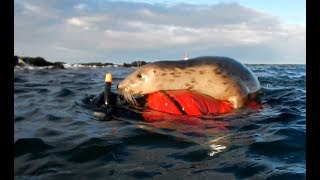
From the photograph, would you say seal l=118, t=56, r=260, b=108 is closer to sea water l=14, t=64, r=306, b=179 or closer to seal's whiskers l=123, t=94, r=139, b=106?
seal's whiskers l=123, t=94, r=139, b=106

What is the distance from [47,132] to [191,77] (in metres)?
2.70

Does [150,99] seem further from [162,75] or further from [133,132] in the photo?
[133,132]

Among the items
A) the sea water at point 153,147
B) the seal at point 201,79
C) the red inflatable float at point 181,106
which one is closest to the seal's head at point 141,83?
the seal at point 201,79

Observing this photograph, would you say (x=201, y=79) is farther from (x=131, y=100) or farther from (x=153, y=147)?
(x=153, y=147)

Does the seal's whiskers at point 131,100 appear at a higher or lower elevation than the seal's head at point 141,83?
lower

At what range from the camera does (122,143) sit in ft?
15.3

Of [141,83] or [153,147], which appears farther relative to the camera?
[141,83]

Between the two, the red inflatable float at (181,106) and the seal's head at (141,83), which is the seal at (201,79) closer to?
the seal's head at (141,83)

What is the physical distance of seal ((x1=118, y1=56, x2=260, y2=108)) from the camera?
6848 mm

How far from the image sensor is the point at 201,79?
6.97m

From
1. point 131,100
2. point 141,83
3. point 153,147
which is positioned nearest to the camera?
point 153,147

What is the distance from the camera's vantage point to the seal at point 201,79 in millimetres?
6848

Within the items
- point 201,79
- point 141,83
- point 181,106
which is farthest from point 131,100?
point 201,79
